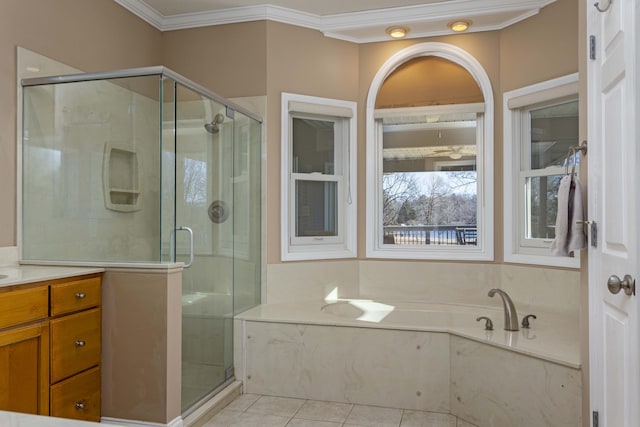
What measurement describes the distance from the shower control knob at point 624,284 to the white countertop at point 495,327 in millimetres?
792

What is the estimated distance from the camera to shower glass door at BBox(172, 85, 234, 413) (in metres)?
2.72

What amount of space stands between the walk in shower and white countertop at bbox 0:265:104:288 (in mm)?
103

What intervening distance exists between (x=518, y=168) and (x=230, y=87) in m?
2.24

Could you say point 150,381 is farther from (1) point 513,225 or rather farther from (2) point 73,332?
(1) point 513,225

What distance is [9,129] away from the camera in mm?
2693

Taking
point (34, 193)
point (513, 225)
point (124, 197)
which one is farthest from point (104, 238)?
point (513, 225)

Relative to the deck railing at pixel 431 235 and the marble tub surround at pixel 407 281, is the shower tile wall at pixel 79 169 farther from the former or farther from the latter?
the deck railing at pixel 431 235

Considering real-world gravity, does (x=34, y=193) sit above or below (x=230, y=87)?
below

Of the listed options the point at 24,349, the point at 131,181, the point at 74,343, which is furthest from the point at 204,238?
the point at 24,349

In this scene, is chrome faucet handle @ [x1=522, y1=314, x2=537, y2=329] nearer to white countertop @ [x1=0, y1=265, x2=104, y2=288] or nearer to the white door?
the white door

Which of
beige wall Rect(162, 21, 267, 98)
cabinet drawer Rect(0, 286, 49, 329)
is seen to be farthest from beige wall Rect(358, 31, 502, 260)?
cabinet drawer Rect(0, 286, 49, 329)

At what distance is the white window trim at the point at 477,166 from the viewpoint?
387 cm

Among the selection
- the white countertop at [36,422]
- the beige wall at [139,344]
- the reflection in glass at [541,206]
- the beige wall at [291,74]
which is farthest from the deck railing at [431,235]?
the white countertop at [36,422]

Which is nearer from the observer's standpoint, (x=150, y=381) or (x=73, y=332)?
(x=73, y=332)
